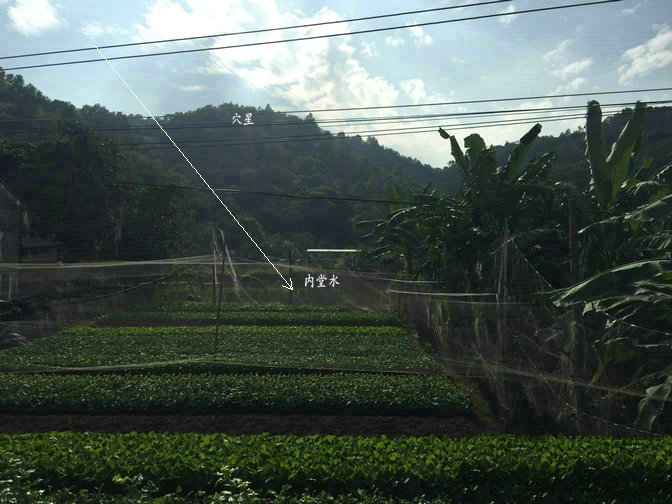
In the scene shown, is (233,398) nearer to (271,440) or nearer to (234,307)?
(271,440)

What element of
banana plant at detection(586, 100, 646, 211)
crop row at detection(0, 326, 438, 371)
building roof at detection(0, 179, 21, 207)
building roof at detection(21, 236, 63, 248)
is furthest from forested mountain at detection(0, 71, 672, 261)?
banana plant at detection(586, 100, 646, 211)

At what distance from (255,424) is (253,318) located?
14888 millimetres

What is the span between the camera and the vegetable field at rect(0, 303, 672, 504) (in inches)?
259

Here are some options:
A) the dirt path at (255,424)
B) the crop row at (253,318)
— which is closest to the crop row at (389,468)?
the dirt path at (255,424)

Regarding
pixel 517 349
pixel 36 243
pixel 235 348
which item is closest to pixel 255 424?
pixel 517 349

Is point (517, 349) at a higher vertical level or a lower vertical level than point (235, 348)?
higher

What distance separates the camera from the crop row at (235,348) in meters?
14.5

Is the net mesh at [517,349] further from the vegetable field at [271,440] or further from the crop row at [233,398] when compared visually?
the crop row at [233,398]

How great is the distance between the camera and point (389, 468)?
21.8 ft

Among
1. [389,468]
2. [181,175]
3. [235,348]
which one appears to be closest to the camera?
[389,468]

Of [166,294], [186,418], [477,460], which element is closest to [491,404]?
[477,460]

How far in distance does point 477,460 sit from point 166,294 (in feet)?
93.0

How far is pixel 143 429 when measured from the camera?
32.8ft

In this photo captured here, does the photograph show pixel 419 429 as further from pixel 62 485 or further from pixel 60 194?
pixel 60 194
